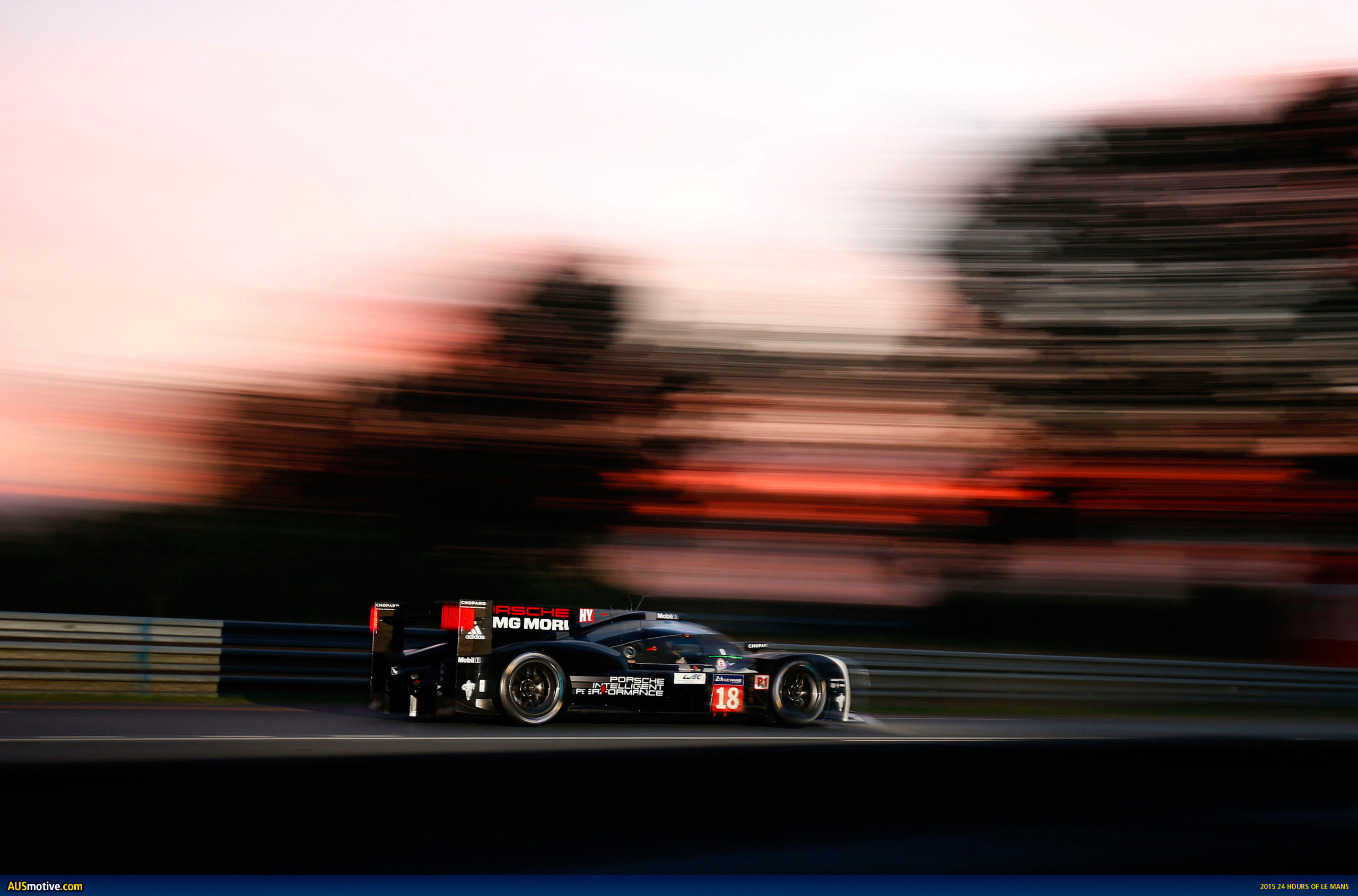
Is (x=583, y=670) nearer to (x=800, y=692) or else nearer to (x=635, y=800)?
(x=800, y=692)

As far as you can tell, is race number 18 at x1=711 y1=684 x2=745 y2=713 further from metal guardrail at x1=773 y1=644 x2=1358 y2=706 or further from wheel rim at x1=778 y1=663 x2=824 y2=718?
metal guardrail at x1=773 y1=644 x2=1358 y2=706

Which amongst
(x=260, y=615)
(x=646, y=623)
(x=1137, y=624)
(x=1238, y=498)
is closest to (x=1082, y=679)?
(x=1137, y=624)

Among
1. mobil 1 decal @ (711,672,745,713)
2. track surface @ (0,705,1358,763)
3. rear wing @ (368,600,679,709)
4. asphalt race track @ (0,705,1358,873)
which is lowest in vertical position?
track surface @ (0,705,1358,763)

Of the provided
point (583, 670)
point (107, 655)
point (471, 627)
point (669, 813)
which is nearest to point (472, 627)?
point (471, 627)

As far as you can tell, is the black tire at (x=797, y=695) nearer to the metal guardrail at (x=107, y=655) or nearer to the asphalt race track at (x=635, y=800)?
the asphalt race track at (x=635, y=800)

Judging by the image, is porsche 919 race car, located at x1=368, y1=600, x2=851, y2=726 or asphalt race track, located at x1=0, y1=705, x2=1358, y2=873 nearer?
asphalt race track, located at x1=0, y1=705, x2=1358, y2=873

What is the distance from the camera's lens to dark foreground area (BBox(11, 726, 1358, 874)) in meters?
4.95

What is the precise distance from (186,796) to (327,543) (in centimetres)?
957

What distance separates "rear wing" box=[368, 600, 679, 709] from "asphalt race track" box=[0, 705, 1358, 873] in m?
0.49

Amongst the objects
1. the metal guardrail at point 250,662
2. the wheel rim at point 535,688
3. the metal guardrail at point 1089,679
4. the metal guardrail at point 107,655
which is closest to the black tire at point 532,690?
the wheel rim at point 535,688

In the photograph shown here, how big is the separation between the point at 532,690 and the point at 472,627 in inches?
28.3

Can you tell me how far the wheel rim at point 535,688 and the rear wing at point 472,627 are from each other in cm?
31

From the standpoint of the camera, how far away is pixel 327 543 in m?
15.3

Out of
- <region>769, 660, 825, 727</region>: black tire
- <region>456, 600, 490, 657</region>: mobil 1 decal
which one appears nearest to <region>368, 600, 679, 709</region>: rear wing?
<region>456, 600, 490, 657</region>: mobil 1 decal
